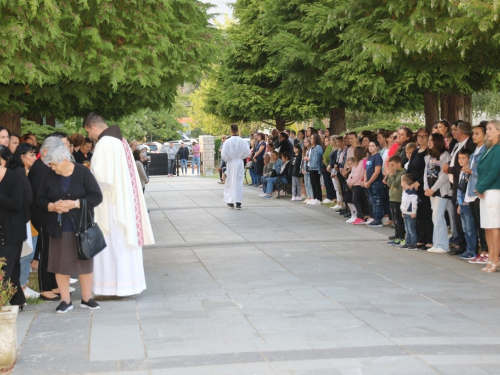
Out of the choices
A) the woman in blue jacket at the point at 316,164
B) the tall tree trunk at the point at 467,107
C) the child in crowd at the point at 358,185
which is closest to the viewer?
the child in crowd at the point at 358,185

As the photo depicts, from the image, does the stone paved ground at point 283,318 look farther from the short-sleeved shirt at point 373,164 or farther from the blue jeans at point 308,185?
the blue jeans at point 308,185

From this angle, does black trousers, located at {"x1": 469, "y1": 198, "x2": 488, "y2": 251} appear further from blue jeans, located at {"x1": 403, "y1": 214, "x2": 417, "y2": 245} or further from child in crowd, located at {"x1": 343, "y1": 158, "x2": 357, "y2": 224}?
child in crowd, located at {"x1": 343, "y1": 158, "x2": 357, "y2": 224}

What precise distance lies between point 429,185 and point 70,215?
610 cm

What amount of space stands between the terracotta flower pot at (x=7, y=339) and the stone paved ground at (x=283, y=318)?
121mm

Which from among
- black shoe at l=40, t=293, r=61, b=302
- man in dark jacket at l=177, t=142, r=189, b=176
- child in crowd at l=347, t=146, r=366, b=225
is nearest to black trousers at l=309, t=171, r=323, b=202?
child in crowd at l=347, t=146, r=366, b=225

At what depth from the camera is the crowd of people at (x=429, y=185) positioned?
10.9m

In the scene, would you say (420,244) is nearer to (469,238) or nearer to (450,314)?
(469,238)

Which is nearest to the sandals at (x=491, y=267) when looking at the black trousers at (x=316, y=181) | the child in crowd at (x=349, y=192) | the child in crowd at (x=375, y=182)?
the child in crowd at (x=375, y=182)

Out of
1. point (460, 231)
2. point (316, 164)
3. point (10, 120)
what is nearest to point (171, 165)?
point (316, 164)

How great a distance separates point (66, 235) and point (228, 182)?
1235 cm

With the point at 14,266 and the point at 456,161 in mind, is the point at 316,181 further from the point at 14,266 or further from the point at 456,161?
the point at 14,266

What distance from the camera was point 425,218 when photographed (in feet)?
42.5

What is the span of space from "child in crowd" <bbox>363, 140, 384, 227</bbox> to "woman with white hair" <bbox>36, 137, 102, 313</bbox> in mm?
8235

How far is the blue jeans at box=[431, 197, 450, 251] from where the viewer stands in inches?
492
